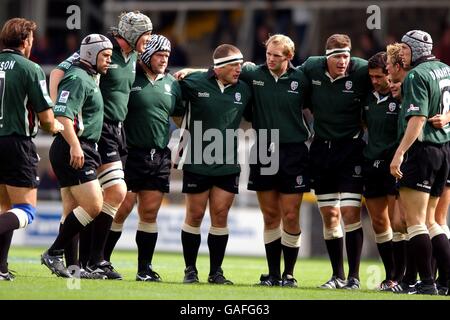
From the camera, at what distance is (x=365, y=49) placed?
60.7 feet

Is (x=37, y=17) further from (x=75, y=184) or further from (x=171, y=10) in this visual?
(x=75, y=184)

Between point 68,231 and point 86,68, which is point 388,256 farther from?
point 86,68

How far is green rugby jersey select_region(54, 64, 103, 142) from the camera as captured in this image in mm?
9891

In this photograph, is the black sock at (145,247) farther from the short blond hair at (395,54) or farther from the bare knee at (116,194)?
the short blond hair at (395,54)

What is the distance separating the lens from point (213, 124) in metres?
10.7

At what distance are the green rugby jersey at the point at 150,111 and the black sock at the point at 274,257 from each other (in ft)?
4.96

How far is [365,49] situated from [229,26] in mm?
4764

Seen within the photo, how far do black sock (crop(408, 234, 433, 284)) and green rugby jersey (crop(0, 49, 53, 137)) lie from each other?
3616 millimetres

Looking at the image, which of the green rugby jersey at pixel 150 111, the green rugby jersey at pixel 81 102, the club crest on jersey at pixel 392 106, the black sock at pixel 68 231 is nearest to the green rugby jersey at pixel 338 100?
the club crest on jersey at pixel 392 106

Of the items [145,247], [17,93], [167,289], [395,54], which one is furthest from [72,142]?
[395,54]

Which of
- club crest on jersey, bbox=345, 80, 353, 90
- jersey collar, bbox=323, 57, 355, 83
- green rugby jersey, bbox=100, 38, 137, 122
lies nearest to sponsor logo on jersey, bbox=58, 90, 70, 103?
green rugby jersey, bbox=100, 38, 137, 122

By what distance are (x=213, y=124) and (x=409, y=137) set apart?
2.10 metres
